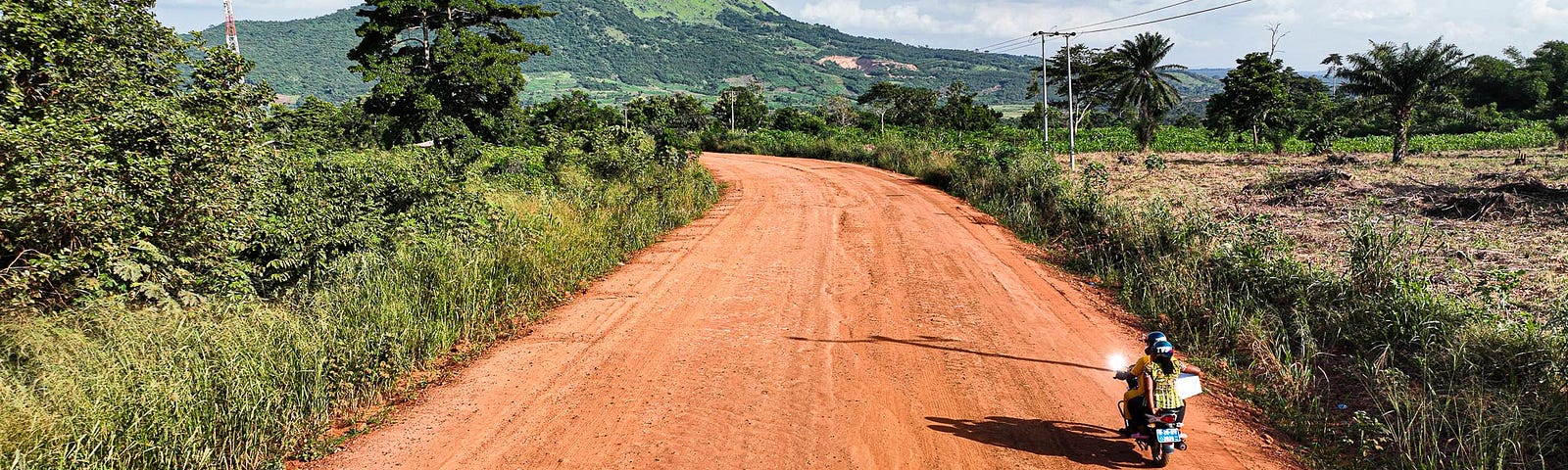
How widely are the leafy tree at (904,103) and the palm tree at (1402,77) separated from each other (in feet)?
111

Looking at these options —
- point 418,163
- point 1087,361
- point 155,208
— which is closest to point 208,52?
point 155,208

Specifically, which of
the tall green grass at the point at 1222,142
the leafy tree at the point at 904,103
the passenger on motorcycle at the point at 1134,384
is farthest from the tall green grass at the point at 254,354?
the leafy tree at the point at 904,103

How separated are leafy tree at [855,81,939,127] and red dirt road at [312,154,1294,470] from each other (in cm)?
5202

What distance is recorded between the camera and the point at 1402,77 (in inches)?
1033

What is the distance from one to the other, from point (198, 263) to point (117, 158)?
101 cm

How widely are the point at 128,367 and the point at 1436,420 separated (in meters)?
8.16

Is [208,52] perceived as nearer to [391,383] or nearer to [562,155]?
[391,383]

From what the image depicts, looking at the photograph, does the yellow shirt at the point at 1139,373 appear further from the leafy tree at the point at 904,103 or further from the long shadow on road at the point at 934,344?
the leafy tree at the point at 904,103

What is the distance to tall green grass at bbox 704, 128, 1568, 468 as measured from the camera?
181 inches

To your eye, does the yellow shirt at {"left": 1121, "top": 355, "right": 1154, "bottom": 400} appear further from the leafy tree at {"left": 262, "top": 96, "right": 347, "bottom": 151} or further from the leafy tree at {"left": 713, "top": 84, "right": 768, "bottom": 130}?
the leafy tree at {"left": 713, "top": 84, "right": 768, "bottom": 130}

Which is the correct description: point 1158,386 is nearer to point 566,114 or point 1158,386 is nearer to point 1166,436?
point 1166,436

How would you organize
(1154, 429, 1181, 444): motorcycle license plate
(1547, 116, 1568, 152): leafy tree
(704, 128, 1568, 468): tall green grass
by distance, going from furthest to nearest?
(1547, 116, 1568, 152): leafy tree
(704, 128, 1568, 468): tall green grass
(1154, 429, 1181, 444): motorcycle license plate

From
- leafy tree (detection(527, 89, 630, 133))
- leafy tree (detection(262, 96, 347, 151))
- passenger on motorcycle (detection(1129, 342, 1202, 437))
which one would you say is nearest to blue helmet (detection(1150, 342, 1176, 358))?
passenger on motorcycle (detection(1129, 342, 1202, 437))

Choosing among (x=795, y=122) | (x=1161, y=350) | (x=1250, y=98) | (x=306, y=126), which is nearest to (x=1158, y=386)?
(x=1161, y=350)
